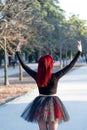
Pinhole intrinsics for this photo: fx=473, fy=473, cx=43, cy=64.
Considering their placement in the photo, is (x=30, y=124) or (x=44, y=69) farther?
(x=30, y=124)

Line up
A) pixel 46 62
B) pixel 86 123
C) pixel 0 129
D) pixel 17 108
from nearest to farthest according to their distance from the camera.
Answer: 1. pixel 46 62
2. pixel 0 129
3. pixel 86 123
4. pixel 17 108

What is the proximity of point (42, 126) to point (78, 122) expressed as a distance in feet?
14.3

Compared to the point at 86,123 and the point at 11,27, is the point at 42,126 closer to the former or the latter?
the point at 86,123

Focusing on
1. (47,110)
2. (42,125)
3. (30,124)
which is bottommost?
(30,124)

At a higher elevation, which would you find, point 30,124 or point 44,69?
point 44,69

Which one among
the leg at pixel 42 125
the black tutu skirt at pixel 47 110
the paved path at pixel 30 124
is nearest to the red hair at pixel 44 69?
the black tutu skirt at pixel 47 110

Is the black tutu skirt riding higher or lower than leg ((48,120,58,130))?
higher

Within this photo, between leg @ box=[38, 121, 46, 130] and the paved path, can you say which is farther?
the paved path

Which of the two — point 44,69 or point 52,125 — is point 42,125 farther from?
point 44,69

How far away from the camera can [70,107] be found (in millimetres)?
13070

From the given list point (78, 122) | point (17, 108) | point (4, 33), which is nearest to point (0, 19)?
point (4, 33)

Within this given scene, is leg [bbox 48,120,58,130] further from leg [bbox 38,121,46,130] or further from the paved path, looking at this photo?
the paved path

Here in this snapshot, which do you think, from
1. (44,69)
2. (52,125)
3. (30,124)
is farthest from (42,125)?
(30,124)

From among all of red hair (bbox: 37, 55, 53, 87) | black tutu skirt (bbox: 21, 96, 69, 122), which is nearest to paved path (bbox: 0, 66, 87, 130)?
black tutu skirt (bbox: 21, 96, 69, 122)
